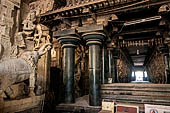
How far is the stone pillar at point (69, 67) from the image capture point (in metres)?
5.61

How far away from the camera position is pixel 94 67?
17.3 ft

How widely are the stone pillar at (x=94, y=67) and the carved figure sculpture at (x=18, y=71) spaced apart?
6.30 feet

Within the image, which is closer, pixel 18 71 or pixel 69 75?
pixel 18 71

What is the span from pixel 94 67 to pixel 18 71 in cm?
271

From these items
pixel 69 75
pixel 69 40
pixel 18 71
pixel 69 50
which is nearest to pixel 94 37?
pixel 69 40

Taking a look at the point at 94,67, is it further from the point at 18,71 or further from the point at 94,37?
the point at 18,71

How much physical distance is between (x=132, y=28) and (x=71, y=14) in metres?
3.28

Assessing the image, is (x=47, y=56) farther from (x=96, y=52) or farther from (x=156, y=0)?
(x=156, y=0)

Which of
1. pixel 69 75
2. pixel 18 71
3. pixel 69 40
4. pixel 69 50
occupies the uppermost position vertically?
pixel 69 40

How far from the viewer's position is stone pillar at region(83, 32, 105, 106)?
513 cm

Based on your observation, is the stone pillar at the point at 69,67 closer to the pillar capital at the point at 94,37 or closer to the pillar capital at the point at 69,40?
the pillar capital at the point at 69,40

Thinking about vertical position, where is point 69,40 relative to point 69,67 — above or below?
above

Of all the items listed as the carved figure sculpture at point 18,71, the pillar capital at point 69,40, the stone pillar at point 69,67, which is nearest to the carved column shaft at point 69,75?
the stone pillar at point 69,67

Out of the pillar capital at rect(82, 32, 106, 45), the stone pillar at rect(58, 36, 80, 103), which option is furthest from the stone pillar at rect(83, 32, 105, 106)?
the stone pillar at rect(58, 36, 80, 103)
